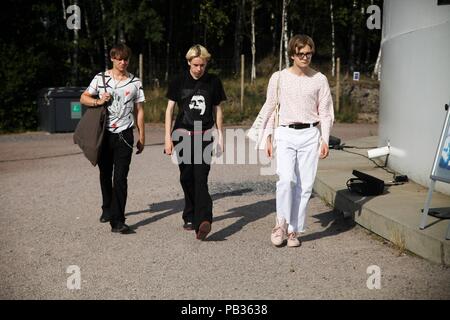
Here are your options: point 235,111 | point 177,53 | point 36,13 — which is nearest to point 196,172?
point 235,111

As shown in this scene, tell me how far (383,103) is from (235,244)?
497cm

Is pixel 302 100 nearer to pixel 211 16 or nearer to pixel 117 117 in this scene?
pixel 117 117

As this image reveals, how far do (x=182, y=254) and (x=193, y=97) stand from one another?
1.50 metres

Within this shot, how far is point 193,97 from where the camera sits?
616cm

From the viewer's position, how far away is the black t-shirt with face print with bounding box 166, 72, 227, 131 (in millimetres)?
6160

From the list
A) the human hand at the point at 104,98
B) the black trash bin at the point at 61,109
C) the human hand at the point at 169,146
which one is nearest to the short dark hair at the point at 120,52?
the human hand at the point at 104,98

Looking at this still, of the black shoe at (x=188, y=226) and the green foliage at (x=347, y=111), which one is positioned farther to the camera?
the green foliage at (x=347, y=111)

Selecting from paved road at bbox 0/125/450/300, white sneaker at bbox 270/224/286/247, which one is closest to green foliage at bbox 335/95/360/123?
paved road at bbox 0/125/450/300

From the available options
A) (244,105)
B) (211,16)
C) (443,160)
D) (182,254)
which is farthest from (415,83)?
(211,16)

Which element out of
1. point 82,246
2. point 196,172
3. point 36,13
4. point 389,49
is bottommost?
point 82,246

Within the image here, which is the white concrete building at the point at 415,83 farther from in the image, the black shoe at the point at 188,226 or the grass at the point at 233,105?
the grass at the point at 233,105

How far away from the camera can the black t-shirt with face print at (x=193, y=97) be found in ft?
20.2

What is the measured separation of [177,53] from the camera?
131ft
